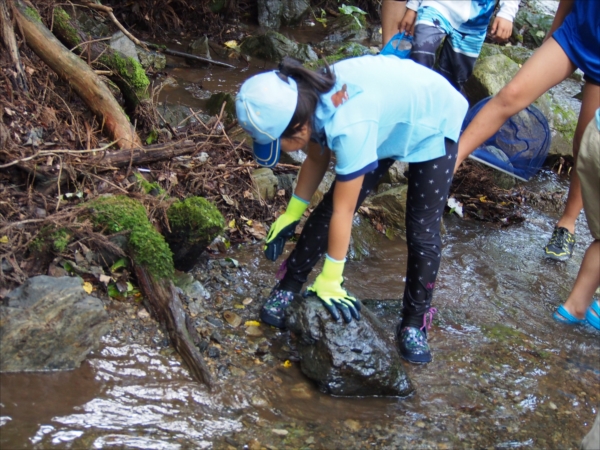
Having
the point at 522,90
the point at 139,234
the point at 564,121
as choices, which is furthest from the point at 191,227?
the point at 564,121

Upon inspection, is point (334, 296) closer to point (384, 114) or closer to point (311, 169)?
point (311, 169)

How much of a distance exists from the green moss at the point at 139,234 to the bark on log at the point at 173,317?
0.18 feet

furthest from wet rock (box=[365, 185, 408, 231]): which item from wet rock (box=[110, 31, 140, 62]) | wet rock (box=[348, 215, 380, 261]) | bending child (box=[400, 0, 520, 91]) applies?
wet rock (box=[110, 31, 140, 62])

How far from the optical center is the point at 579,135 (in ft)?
13.1

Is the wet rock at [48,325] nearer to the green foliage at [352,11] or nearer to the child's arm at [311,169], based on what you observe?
the child's arm at [311,169]

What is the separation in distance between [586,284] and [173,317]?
92.5 inches

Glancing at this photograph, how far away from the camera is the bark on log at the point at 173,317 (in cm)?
273

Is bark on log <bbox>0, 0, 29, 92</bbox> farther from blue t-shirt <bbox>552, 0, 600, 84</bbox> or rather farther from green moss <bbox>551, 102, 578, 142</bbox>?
green moss <bbox>551, 102, 578, 142</bbox>

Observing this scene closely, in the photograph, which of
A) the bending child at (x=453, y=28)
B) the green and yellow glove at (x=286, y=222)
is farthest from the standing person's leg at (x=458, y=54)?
the green and yellow glove at (x=286, y=222)

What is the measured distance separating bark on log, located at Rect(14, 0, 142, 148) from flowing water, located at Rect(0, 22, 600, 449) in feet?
4.21

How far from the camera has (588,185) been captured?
11.2 feet

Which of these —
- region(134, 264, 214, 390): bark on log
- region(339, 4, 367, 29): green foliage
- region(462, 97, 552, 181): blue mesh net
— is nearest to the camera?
region(134, 264, 214, 390): bark on log

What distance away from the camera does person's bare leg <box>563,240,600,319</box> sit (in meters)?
3.49

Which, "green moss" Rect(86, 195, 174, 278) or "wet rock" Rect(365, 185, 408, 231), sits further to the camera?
"wet rock" Rect(365, 185, 408, 231)
